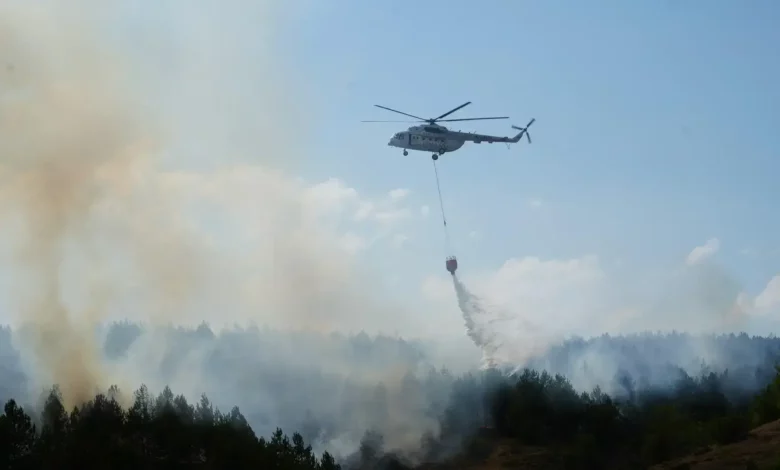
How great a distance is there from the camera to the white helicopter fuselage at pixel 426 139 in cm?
8269

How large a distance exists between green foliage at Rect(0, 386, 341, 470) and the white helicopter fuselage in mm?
29666

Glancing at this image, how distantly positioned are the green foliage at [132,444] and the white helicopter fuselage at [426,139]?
29.7 meters

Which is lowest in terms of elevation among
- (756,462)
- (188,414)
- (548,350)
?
(756,462)

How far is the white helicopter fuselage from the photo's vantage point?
82.7 meters

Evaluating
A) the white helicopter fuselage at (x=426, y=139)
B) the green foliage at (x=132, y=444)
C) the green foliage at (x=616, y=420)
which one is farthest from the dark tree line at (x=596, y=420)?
the white helicopter fuselage at (x=426, y=139)

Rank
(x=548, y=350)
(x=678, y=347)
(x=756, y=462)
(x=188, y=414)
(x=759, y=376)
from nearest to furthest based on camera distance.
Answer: (x=756, y=462) < (x=188, y=414) < (x=548, y=350) < (x=759, y=376) < (x=678, y=347)

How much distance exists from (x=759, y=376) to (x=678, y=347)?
31.1 metres

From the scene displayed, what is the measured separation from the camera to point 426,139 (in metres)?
83.0

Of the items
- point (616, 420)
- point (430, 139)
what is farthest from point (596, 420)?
point (430, 139)

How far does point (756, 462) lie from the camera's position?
67625 millimetres

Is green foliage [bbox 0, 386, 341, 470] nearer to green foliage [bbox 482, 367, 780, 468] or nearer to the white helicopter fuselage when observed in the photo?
the white helicopter fuselage

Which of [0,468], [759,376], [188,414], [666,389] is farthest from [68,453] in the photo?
[759,376]

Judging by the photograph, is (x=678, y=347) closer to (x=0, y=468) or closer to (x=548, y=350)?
(x=548, y=350)

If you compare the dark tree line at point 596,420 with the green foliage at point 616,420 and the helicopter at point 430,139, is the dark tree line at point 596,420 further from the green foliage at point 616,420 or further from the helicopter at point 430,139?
the helicopter at point 430,139
